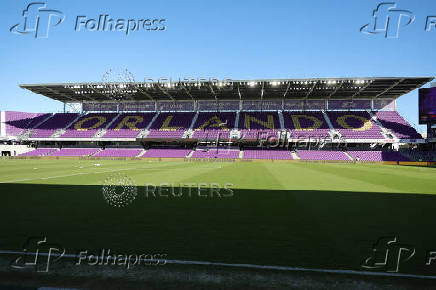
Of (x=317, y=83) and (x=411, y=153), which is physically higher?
(x=317, y=83)

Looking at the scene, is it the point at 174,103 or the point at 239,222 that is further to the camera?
the point at 174,103

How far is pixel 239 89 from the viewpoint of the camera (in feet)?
160

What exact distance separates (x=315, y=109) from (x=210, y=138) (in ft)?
79.6

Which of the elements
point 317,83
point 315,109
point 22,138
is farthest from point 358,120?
point 22,138

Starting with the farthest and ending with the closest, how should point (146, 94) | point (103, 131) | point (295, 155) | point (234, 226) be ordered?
1. point (146, 94)
2. point (103, 131)
3. point (295, 155)
4. point (234, 226)

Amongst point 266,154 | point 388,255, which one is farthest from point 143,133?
point 388,255

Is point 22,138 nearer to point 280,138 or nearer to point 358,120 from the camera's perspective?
point 280,138

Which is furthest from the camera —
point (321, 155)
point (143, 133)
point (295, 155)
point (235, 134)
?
point (143, 133)

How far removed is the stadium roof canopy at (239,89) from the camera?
4388cm

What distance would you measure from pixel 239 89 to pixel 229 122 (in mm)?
7393

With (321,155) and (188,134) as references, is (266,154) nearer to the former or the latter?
(321,155)

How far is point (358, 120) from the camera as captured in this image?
50.1 meters

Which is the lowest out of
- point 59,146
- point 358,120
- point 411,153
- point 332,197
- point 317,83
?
point 59,146

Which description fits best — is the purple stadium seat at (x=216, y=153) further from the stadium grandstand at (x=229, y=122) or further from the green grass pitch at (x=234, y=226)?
the green grass pitch at (x=234, y=226)
